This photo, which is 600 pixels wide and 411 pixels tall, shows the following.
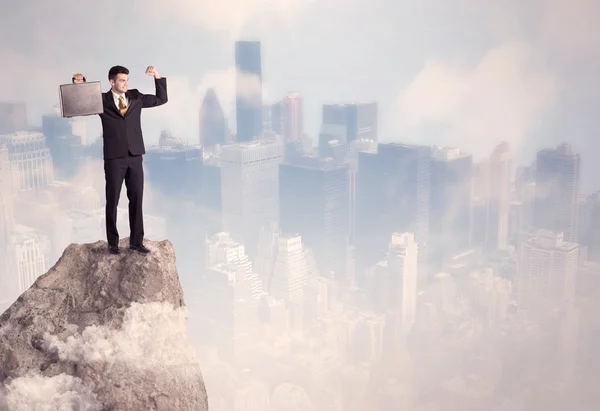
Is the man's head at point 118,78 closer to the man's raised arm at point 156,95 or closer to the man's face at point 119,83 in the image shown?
the man's face at point 119,83

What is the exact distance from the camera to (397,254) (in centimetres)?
2164

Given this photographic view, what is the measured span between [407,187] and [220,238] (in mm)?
5579

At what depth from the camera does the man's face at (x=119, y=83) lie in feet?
17.6

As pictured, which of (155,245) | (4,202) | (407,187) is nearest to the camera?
(155,245)

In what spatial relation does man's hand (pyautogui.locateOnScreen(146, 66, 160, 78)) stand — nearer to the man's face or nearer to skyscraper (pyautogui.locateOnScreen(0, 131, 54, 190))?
the man's face

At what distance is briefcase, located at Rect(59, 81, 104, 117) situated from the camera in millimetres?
5266

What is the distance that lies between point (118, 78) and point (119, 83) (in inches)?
1.4

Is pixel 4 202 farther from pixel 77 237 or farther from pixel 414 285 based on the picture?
pixel 414 285

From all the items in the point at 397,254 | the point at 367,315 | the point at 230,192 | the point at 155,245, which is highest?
the point at 155,245

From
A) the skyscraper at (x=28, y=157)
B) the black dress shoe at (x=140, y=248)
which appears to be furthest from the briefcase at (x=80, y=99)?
the skyscraper at (x=28, y=157)

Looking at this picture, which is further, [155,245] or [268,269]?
[268,269]

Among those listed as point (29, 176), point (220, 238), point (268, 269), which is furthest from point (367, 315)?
point (29, 176)

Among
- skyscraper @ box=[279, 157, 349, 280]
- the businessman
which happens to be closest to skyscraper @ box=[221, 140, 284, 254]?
skyscraper @ box=[279, 157, 349, 280]

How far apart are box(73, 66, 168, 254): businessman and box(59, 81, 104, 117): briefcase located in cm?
9
